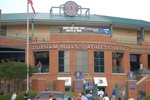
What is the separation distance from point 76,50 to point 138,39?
19929mm

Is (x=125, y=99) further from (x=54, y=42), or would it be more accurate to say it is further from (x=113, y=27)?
(x=113, y=27)

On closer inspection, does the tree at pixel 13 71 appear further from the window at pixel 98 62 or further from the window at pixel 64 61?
the window at pixel 98 62

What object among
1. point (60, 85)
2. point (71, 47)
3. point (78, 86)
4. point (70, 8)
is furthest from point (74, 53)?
point (70, 8)

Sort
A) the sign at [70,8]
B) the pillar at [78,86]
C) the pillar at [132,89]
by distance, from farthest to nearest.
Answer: the sign at [70,8] → the pillar at [78,86] → the pillar at [132,89]

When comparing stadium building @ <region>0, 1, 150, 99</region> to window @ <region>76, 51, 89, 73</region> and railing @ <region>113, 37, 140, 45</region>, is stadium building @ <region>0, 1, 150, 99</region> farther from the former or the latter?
railing @ <region>113, 37, 140, 45</region>

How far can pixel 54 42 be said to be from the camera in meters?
52.5

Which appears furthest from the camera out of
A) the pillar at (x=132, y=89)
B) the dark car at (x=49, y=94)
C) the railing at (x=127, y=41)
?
the railing at (x=127, y=41)

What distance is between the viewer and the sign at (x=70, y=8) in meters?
62.3

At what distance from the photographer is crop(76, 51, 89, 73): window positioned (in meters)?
52.2

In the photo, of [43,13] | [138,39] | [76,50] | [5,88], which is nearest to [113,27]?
[138,39]

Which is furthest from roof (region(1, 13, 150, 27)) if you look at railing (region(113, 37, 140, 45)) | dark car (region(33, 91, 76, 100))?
dark car (region(33, 91, 76, 100))

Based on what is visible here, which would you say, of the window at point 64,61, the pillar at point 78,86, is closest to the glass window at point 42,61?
the window at point 64,61

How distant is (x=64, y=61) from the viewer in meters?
52.2

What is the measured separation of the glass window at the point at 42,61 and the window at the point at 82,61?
4.03 metres
